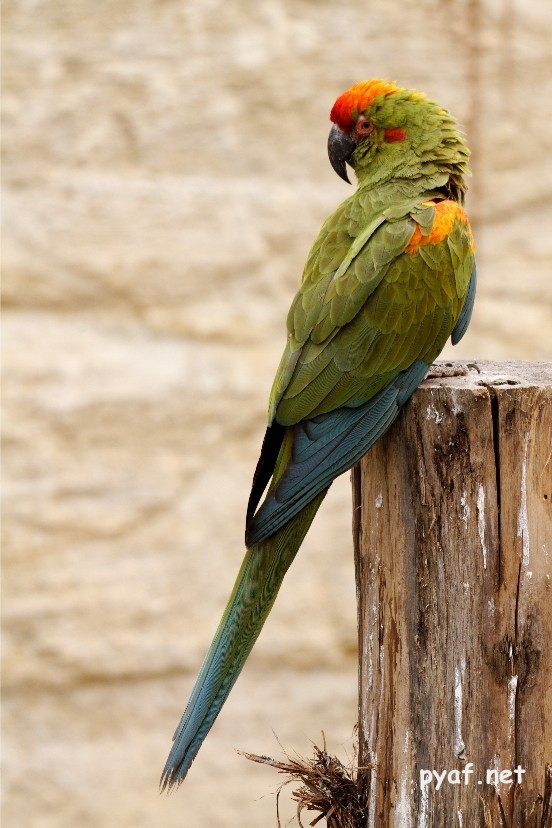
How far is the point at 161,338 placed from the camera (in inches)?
104

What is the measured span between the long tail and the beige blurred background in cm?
97

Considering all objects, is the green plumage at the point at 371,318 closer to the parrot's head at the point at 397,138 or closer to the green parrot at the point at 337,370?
the green parrot at the point at 337,370

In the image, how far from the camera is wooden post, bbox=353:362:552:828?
59.4 inches

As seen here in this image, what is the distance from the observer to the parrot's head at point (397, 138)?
188 cm

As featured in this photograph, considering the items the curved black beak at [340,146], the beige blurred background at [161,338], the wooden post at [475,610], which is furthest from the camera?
the beige blurred background at [161,338]

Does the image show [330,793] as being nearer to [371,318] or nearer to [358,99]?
[371,318]

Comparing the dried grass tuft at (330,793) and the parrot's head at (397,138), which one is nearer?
the dried grass tuft at (330,793)

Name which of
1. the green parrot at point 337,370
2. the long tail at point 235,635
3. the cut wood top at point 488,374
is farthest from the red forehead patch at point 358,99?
the long tail at point 235,635

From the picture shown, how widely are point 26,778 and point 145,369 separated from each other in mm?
1038

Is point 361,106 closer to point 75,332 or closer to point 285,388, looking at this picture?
point 285,388

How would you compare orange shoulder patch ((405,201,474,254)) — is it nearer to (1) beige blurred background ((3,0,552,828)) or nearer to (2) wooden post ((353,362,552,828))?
(2) wooden post ((353,362,552,828))

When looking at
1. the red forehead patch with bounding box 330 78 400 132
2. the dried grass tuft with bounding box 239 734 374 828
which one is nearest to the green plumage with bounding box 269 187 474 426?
the red forehead patch with bounding box 330 78 400 132

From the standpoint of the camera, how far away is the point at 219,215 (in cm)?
264

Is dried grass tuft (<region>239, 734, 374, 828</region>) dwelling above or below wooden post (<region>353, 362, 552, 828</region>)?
below
